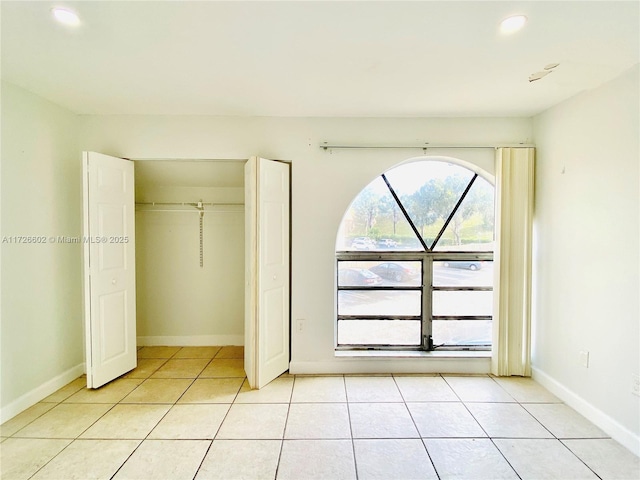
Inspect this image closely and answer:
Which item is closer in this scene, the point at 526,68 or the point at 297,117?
the point at 526,68

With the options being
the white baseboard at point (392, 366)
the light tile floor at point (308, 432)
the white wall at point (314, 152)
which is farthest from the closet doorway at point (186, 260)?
the light tile floor at point (308, 432)

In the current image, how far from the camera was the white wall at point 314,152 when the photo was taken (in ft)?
8.98

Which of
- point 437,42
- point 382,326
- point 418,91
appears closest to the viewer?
point 437,42

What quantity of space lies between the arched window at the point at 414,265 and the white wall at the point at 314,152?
0.74ft

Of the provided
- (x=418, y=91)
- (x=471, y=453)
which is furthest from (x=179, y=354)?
(x=418, y=91)

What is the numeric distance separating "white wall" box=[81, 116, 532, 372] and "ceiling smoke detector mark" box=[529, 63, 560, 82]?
71 cm

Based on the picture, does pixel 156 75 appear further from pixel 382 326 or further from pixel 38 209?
pixel 382 326

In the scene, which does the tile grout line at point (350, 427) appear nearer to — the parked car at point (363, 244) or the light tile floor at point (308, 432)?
the light tile floor at point (308, 432)

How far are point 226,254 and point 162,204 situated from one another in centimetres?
92

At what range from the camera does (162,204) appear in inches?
133

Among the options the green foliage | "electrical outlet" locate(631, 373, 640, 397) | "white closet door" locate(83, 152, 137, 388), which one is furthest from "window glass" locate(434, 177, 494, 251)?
"white closet door" locate(83, 152, 137, 388)

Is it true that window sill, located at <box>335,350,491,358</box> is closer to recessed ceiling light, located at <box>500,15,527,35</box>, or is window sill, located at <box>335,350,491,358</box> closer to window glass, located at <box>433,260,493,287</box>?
window glass, located at <box>433,260,493,287</box>

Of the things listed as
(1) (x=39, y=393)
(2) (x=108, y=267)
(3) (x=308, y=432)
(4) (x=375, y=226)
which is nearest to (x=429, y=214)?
(4) (x=375, y=226)

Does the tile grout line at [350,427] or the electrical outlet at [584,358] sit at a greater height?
the electrical outlet at [584,358]
